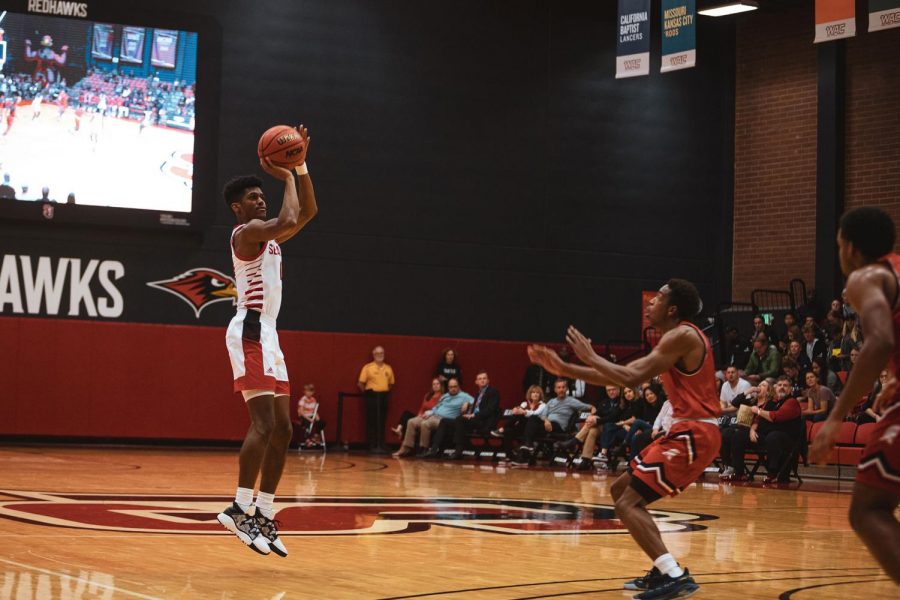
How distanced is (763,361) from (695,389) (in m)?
12.3

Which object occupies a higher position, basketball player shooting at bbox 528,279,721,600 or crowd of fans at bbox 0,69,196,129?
crowd of fans at bbox 0,69,196,129

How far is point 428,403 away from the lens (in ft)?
60.5

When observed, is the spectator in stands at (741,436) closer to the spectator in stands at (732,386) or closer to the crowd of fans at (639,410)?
the crowd of fans at (639,410)

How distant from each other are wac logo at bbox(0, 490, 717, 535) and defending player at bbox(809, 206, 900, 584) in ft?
13.1

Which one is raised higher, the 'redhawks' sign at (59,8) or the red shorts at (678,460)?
the 'redhawks' sign at (59,8)

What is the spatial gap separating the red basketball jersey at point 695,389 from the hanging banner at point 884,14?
1024 centimetres

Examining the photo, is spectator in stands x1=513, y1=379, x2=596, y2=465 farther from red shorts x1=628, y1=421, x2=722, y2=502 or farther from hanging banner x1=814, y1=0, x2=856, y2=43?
red shorts x1=628, y1=421, x2=722, y2=502

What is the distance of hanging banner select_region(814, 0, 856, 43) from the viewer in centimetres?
1412

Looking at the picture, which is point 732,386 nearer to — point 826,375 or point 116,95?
point 826,375

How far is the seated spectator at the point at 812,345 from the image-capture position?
16859 millimetres

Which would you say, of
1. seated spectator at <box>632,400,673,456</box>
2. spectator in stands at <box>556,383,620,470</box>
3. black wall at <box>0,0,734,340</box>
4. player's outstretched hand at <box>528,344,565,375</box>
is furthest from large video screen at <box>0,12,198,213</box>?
player's outstretched hand at <box>528,344,565,375</box>

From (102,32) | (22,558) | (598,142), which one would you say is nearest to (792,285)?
(598,142)

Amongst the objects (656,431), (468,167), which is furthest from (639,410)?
(468,167)

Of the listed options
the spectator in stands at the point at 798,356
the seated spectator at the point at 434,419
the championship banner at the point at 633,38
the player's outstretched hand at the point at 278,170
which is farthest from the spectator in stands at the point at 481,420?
the player's outstretched hand at the point at 278,170
